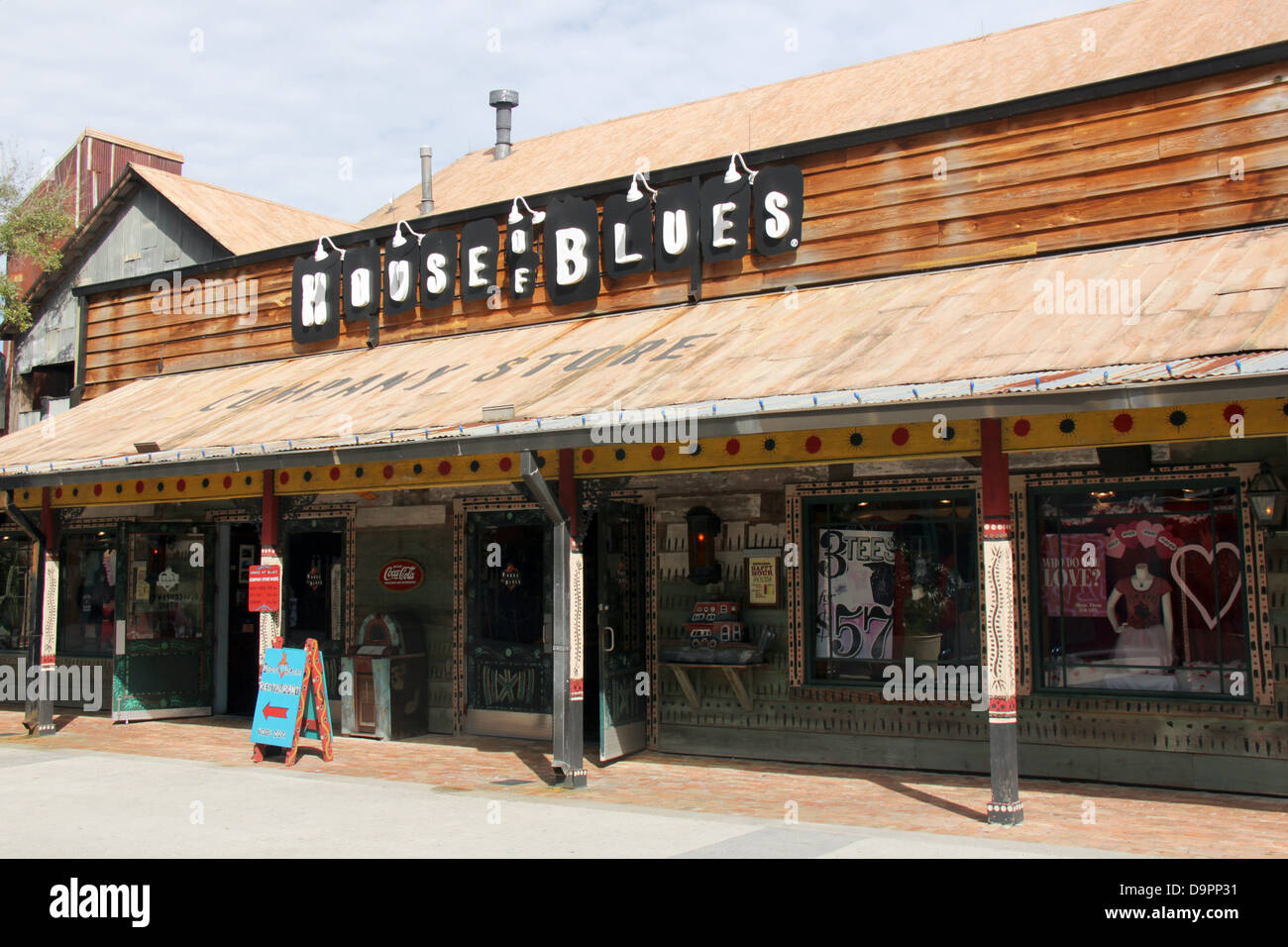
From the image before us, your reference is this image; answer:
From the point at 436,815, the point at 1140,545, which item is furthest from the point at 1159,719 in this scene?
the point at 436,815

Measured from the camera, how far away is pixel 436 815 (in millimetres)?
8172

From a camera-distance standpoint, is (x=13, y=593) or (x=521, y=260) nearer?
(x=521, y=260)

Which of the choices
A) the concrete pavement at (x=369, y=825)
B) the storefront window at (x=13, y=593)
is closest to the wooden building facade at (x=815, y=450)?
the concrete pavement at (x=369, y=825)

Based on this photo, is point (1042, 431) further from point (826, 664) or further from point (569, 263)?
point (569, 263)

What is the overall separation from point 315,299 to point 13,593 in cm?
668

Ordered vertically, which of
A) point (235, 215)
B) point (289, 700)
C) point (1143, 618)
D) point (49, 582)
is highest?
point (235, 215)

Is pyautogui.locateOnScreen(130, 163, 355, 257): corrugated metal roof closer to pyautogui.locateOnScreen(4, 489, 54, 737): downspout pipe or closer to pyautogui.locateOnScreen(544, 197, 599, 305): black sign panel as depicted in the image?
pyautogui.locateOnScreen(4, 489, 54, 737): downspout pipe

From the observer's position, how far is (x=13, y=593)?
1630cm

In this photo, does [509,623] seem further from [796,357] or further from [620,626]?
[796,357]

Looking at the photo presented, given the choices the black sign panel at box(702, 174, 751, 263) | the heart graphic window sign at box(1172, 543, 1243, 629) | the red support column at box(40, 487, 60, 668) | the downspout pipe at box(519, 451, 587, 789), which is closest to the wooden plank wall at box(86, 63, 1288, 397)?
the black sign panel at box(702, 174, 751, 263)

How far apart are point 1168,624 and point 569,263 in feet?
21.2

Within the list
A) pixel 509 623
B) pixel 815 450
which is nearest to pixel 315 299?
pixel 509 623

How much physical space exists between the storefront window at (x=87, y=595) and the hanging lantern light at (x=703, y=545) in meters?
8.20

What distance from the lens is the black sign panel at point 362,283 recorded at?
1334 cm
